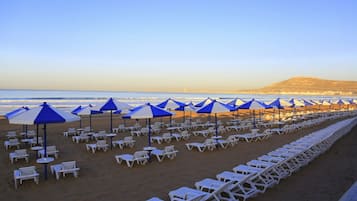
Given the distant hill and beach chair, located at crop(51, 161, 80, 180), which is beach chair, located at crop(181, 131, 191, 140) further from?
the distant hill

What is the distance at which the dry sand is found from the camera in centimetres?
633

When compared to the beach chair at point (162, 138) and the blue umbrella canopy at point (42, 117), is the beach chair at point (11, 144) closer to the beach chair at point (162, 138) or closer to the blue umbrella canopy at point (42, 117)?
the blue umbrella canopy at point (42, 117)

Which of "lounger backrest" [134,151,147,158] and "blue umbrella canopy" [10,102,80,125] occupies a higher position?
"blue umbrella canopy" [10,102,80,125]

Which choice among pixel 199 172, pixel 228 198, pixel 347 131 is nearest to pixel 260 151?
pixel 199 172

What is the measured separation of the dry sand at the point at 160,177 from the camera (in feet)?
20.8

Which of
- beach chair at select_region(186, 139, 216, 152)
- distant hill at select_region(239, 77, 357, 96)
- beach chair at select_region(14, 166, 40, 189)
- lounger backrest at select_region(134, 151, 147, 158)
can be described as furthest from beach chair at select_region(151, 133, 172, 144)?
distant hill at select_region(239, 77, 357, 96)

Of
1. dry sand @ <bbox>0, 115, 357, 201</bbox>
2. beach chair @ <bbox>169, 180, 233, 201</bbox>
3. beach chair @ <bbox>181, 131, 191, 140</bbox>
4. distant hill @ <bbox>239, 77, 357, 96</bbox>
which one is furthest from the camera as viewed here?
distant hill @ <bbox>239, 77, 357, 96</bbox>

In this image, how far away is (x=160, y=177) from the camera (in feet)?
25.1

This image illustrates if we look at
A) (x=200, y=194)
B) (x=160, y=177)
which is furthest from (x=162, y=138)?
(x=200, y=194)

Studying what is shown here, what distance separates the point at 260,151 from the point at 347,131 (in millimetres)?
6645

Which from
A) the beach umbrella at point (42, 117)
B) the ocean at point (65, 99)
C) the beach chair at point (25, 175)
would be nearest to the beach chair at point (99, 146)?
→ the beach umbrella at point (42, 117)

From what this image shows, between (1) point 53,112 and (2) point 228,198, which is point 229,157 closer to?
(2) point 228,198

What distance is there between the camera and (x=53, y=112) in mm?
7934

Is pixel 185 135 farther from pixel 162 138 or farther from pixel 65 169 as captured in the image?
pixel 65 169
